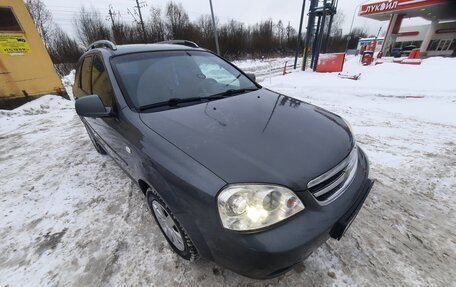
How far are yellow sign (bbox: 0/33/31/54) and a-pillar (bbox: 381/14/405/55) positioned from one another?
26844mm

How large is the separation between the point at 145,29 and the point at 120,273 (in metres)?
29.7

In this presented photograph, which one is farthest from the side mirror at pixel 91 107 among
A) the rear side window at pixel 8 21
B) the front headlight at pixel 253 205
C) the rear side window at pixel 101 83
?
the rear side window at pixel 8 21

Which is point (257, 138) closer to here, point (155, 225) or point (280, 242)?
point (280, 242)

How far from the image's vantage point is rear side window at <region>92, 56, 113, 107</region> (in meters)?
2.21

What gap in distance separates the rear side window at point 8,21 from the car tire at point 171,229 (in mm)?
8279

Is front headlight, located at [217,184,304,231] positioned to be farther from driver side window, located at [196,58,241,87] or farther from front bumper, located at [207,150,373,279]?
driver side window, located at [196,58,241,87]

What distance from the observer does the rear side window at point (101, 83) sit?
2.21m

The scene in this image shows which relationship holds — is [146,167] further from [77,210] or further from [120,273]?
[77,210]

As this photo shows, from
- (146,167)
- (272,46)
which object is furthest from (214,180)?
(272,46)

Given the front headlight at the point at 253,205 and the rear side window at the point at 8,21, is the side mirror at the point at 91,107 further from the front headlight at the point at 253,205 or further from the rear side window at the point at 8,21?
the rear side window at the point at 8,21

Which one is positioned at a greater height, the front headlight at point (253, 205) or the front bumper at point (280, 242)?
the front headlight at point (253, 205)

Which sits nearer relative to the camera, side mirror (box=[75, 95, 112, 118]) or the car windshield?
side mirror (box=[75, 95, 112, 118])

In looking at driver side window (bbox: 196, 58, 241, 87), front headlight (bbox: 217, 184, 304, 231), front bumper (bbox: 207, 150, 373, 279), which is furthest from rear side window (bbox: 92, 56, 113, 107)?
front bumper (bbox: 207, 150, 373, 279)

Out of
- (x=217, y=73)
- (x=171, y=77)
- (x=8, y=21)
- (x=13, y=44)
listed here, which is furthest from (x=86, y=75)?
(x=8, y=21)
